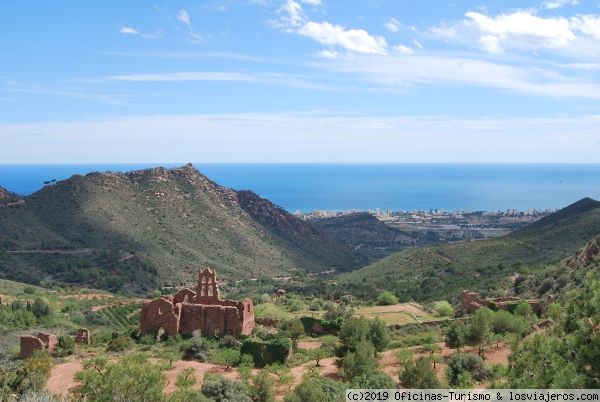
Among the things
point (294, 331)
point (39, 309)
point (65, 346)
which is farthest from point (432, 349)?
point (39, 309)

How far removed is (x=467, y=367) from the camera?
71.7ft

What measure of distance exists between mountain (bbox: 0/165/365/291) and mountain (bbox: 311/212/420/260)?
1946cm

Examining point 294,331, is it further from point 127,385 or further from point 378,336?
point 127,385

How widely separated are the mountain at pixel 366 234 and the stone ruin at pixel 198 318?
83588 millimetres

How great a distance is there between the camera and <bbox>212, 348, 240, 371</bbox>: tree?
25.3 m

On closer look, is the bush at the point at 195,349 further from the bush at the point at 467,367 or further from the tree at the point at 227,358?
the bush at the point at 467,367

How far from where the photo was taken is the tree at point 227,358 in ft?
83.1

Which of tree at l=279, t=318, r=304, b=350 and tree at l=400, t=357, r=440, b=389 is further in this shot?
tree at l=279, t=318, r=304, b=350

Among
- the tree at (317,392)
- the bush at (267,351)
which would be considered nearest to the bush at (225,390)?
the tree at (317,392)

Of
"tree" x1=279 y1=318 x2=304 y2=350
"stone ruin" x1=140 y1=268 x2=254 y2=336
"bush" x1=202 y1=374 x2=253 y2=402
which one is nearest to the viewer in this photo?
"bush" x1=202 y1=374 x2=253 y2=402

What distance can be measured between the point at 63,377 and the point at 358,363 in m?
11.8

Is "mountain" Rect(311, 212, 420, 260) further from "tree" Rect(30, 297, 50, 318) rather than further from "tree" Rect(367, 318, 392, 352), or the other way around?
"tree" Rect(367, 318, 392, 352)

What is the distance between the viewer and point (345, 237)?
13125 centimetres

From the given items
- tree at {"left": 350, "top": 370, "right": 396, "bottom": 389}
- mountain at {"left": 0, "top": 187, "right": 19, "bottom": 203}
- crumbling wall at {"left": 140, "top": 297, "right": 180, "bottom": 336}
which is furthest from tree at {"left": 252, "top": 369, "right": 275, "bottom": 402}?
mountain at {"left": 0, "top": 187, "right": 19, "bottom": 203}
